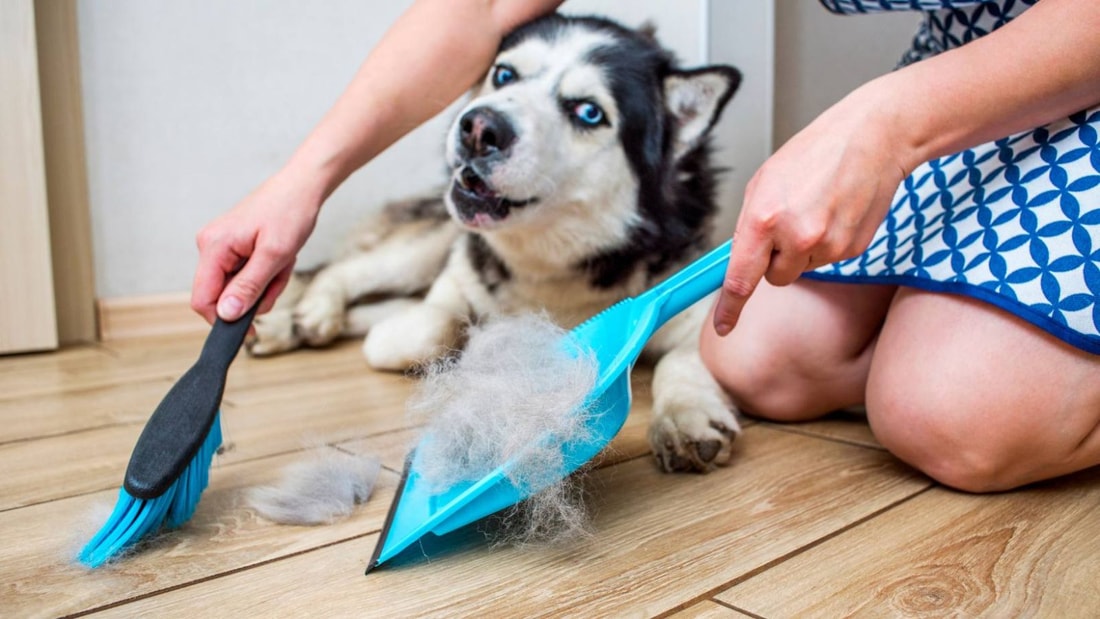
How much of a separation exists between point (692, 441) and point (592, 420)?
24cm

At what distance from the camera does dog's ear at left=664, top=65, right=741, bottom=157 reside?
1.41 m

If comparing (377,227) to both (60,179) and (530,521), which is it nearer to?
(60,179)

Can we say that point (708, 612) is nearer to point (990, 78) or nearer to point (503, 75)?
point (990, 78)

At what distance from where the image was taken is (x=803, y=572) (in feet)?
2.21

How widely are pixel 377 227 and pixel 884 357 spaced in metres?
1.36

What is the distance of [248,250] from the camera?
88 cm

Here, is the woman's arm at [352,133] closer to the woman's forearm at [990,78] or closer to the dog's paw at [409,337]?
the dog's paw at [409,337]

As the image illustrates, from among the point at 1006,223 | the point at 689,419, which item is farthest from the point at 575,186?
the point at 1006,223

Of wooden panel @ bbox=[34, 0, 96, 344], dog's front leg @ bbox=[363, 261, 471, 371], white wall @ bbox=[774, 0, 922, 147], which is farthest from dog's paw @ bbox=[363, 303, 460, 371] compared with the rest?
white wall @ bbox=[774, 0, 922, 147]

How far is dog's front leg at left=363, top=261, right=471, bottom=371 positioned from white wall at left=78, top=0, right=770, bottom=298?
42cm

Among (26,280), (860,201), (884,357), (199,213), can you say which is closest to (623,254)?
(884,357)

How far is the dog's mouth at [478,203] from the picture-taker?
130 cm

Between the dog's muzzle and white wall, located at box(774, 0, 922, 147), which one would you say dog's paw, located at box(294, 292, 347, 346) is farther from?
white wall, located at box(774, 0, 922, 147)

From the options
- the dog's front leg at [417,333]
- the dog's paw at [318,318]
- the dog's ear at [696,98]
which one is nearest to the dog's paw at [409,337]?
the dog's front leg at [417,333]
